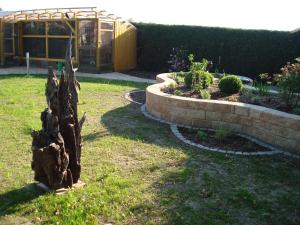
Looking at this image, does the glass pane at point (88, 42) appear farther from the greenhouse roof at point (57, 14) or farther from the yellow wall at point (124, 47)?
the yellow wall at point (124, 47)

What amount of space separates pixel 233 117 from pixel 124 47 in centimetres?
1231

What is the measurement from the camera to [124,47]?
61.9 feet

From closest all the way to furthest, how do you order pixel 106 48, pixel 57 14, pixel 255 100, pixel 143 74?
pixel 255 100, pixel 106 48, pixel 143 74, pixel 57 14

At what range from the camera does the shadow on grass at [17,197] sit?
13.9 ft

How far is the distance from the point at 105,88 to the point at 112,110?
3.45 m

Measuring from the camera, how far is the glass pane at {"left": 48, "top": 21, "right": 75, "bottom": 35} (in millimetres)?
18217

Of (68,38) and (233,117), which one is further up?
(68,38)

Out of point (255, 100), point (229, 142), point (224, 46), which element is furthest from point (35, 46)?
point (229, 142)

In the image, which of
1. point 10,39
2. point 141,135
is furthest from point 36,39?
point 141,135

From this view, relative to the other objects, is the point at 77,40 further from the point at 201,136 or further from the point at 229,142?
the point at 229,142

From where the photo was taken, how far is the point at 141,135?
23.6ft

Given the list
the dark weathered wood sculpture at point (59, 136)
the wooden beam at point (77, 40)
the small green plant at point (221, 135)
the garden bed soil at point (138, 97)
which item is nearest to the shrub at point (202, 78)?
the garden bed soil at point (138, 97)

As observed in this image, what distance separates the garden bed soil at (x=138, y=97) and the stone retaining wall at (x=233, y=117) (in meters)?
1.77

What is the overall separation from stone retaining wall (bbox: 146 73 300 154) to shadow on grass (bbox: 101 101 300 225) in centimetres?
56
